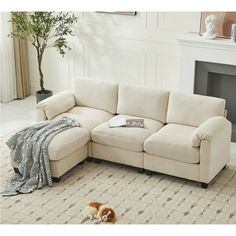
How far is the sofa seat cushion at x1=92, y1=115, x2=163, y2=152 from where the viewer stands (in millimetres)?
4328

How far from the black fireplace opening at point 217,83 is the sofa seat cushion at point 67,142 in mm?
1670

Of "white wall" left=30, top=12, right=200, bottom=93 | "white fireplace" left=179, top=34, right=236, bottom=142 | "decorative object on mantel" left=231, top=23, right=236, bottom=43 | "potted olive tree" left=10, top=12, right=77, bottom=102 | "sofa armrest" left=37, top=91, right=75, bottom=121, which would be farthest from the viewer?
"potted olive tree" left=10, top=12, right=77, bottom=102

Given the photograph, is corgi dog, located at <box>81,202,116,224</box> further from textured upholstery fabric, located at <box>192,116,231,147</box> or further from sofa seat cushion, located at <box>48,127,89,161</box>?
textured upholstery fabric, located at <box>192,116,231,147</box>

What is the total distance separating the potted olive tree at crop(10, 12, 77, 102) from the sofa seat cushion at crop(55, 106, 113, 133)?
3.86 feet

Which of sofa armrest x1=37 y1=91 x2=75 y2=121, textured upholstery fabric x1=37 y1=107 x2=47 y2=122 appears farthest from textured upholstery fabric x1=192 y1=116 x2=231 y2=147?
textured upholstery fabric x1=37 y1=107 x2=47 y2=122

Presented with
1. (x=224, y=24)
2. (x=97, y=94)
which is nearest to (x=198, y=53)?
(x=224, y=24)

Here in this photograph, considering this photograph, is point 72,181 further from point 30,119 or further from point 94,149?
point 30,119

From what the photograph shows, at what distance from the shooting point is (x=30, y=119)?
5973 millimetres

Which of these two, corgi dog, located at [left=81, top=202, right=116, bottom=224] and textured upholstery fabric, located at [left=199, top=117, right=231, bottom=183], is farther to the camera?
textured upholstery fabric, located at [left=199, top=117, right=231, bottom=183]

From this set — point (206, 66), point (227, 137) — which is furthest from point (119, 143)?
point (206, 66)

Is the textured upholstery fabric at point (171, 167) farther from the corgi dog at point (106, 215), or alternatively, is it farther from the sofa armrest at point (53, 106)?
the sofa armrest at point (53, 106)

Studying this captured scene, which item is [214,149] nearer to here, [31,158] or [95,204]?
[95,204]

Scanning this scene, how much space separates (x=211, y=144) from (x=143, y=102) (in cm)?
108

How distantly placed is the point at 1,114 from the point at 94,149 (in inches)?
82.2
